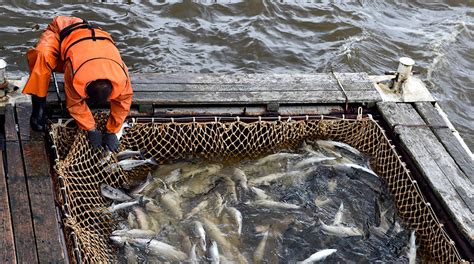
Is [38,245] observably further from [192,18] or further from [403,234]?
[192,18]

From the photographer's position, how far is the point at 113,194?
5824 mm

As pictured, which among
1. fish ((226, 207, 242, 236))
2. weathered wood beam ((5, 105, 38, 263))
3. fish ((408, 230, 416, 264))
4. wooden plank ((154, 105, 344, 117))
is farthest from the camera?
wooden plank ((154, 105, 344, 117))

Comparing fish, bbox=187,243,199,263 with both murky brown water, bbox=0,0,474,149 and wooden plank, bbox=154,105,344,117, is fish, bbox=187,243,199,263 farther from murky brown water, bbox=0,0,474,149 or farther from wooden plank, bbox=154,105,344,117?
murky brown water, bbox=0,0,474,149

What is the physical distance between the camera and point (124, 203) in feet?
18.9

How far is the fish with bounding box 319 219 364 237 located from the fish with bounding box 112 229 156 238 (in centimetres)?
183

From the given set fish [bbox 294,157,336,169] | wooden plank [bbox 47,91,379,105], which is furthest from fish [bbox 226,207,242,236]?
wooden plank [bbox 47,91,379,105]

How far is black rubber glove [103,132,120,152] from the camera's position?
5.86 metres

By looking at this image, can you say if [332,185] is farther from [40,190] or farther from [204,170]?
[40,190]

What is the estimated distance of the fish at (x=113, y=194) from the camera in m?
5.81

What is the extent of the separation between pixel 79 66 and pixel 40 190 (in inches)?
48.6

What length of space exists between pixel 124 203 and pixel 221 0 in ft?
22.2

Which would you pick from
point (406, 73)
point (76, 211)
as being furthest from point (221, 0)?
point (76, 211)

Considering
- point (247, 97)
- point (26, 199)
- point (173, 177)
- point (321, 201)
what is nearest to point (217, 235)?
point (173, 177)

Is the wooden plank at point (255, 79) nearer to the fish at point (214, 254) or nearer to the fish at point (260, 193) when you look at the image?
the fish at point (260, 193)
